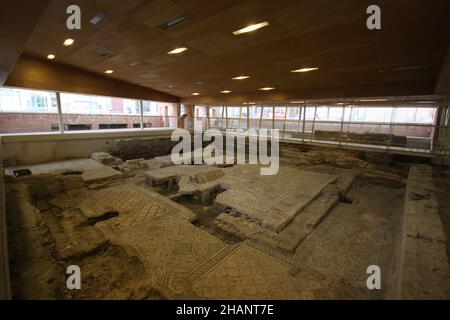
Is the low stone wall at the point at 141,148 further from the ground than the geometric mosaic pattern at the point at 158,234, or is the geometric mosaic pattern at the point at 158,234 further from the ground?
the low stone wall at the point at 141,148

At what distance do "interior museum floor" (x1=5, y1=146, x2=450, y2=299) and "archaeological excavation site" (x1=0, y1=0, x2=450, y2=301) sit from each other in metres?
0.02

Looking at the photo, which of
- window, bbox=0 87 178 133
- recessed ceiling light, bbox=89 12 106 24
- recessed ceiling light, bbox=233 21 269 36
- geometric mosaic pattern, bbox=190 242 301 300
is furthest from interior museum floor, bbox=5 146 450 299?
window, bbox=0 87 178 133

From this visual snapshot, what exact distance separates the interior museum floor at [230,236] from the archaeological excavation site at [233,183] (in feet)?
0.08

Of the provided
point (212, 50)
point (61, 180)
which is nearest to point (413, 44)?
point (212, 50)

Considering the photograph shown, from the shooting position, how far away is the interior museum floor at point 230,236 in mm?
2070

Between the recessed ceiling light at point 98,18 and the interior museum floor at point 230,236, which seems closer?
the interior museum floor at point 230,236

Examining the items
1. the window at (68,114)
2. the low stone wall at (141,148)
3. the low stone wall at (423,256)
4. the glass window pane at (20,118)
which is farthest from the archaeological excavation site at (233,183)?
the window at (68,114)

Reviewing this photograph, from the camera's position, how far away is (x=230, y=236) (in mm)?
3357

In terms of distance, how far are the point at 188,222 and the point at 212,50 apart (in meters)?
3.62

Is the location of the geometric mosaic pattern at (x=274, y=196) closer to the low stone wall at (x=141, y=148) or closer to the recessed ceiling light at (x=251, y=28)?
the recessed ceiling light at (x=251, y=28)

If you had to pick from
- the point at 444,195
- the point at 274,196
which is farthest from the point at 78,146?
the point at 444,195

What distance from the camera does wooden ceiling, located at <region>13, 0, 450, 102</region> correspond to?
8.57 feet

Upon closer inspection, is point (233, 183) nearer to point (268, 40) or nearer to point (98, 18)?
point (268, 40)

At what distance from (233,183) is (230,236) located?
1986 millimetres
